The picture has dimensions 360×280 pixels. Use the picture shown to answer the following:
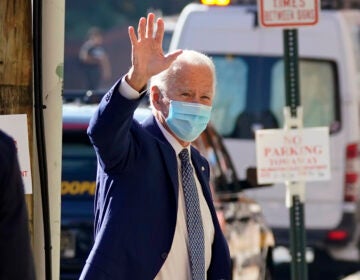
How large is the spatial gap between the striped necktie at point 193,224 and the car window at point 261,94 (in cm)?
874

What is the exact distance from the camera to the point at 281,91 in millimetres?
14180

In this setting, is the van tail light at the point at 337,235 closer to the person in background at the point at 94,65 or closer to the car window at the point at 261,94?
the car window at the point at 261,94


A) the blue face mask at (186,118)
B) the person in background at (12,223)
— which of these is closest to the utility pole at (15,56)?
the blue face mask at (186,118)

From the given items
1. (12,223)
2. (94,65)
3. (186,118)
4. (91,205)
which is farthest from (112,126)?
(94,65)

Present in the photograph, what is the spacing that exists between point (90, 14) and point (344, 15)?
1217 inches

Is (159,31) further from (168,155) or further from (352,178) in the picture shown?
(352,178)

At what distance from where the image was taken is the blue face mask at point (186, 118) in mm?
5297

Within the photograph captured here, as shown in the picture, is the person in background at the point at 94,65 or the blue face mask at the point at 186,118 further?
the person in background at the point at 94,65

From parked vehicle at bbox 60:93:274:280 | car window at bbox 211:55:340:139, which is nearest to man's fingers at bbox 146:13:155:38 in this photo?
parked vehicle at bbox 60:93:274:280

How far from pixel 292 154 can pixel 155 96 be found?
8.62ft

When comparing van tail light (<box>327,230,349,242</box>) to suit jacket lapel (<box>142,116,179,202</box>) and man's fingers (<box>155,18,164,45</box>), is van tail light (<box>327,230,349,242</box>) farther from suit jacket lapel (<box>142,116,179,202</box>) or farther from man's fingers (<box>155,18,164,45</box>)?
man's fingers (<box>155,18,164,45</box>)

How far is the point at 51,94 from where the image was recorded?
17.4 ft

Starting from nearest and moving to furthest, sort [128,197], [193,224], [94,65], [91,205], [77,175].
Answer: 1. [128,197]
2. [193,224]
3. [91,205]
4. [77,175]
5. [94,65]

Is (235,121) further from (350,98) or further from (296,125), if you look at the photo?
(296,125)
